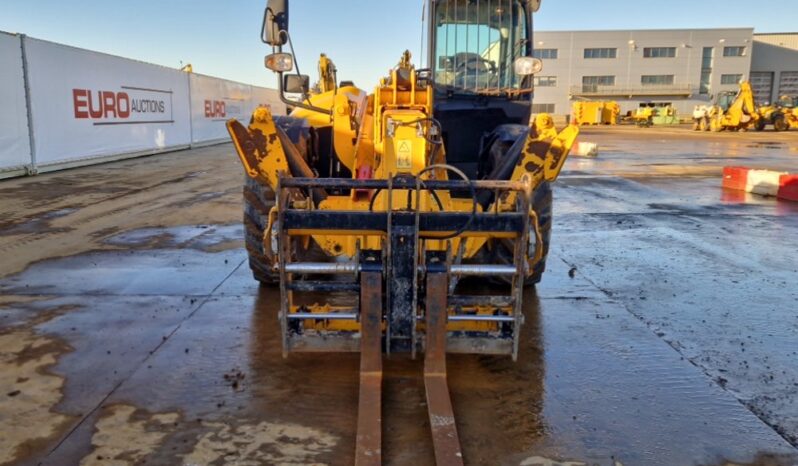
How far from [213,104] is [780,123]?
35538 millimetres

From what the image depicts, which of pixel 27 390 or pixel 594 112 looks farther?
pixel 594 112

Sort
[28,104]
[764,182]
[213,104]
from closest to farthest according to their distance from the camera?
[764,182] → [28,104] → [213,104]

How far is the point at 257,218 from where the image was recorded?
17.0 feet

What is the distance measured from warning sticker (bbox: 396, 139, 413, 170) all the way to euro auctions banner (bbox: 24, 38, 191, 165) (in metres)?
13.4

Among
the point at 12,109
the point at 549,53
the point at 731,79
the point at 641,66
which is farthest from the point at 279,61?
the point at 731,79

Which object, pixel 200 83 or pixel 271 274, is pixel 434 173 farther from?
pixel 200 83

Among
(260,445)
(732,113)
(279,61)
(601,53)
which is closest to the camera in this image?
(260,445)

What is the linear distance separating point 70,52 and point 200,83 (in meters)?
9.43

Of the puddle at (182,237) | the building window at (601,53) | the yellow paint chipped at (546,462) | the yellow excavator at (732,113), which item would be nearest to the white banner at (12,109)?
the puddle at (182,237)

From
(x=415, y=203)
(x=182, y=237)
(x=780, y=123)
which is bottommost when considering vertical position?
(x=182, y=237)

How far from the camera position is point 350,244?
4.37 m

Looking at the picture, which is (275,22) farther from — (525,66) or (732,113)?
(732,113)

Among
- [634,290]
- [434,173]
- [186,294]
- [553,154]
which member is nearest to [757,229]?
[634,290]

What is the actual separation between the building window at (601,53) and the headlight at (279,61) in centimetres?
6813
